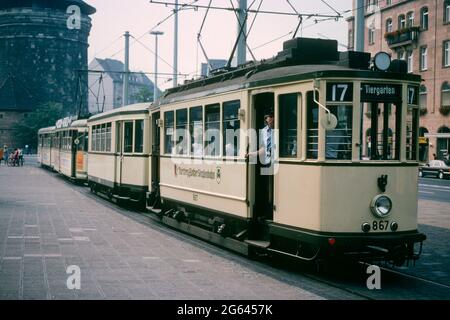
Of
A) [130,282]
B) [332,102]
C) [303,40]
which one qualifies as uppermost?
[303,40]

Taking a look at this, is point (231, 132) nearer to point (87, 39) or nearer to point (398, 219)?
point (398, 219)

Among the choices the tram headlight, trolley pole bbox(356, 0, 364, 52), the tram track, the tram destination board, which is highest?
trolley pole bbox(356, 0, 364, 52)

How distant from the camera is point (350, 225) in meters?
8.87

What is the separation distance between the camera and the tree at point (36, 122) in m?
83.2

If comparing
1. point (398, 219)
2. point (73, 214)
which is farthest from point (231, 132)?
point (73, 214)

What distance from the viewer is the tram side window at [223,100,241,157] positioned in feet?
35.9

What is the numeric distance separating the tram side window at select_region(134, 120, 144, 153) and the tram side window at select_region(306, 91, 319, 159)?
31.5 ft

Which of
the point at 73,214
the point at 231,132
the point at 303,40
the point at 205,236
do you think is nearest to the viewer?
the point at 303,40

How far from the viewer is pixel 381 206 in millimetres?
8945

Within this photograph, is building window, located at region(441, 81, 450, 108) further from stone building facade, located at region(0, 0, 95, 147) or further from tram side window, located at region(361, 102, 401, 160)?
stone building facade, located at region(0, 0, 95, 147)

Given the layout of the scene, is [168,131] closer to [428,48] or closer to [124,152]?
[124,152]

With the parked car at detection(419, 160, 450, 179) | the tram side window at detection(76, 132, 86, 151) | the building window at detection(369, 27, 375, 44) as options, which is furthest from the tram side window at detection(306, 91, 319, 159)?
the building window at detection(369, 27, 375, 44)

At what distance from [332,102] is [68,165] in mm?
25895

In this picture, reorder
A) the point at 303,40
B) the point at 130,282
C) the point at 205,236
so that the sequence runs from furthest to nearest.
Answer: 1. the point at 205,236
2. the point at 303,40
3. the point at 130,282
